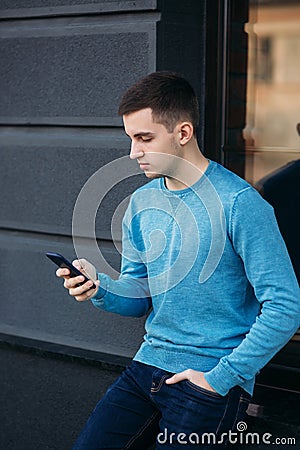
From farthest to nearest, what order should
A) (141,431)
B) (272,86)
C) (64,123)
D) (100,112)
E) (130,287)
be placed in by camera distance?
(64,123) → (100,112) → (272,86) → (130,287) → (141,431)

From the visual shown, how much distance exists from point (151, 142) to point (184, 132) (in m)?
0.12

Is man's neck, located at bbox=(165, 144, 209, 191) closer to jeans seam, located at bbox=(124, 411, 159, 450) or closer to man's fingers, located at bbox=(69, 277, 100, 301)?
man's fingers, located at bbox=(69, 277, 100, 301)

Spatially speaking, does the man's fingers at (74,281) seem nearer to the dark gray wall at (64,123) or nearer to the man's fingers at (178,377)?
the man's fingers at (178,377)

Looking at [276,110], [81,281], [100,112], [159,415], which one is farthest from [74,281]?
[276,110]

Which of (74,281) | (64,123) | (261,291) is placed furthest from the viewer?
(64,123)

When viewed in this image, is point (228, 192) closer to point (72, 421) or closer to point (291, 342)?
point (291, 342)

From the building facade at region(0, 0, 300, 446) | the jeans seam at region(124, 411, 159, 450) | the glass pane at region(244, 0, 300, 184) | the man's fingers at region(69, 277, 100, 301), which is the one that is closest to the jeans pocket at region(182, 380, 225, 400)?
the jeans seam at region(124, 411, 159, 450)

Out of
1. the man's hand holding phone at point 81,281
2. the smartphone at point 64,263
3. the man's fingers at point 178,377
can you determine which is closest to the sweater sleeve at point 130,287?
the man's hand holding phone at point 81,281

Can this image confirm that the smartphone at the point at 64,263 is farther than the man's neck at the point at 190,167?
No

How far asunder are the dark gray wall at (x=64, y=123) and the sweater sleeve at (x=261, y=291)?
1078mm

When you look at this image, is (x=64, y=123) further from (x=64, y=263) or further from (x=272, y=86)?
(x=64, y=263)

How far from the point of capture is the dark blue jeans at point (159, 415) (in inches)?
109

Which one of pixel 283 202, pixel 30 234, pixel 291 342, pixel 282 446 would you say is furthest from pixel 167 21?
pixel 282 446

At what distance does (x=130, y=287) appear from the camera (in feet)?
10.3
